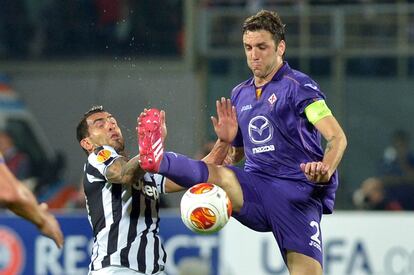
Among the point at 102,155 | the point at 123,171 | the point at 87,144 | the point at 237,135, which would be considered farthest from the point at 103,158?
the point at 237,135

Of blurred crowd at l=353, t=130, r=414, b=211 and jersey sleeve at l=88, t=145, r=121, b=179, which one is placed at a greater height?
jersey sleeve at l=88, t=145, r=121, b=179

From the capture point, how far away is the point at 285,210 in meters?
7.54

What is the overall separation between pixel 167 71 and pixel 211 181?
6.08m

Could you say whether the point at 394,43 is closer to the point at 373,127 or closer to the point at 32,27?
the point at 373,127

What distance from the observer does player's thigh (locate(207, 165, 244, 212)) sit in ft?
24.5

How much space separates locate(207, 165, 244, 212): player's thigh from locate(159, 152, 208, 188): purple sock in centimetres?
9

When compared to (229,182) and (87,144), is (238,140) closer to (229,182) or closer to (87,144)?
(229,182)

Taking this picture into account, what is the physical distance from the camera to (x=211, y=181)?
7418 millimetres

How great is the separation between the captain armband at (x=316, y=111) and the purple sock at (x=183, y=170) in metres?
0.71

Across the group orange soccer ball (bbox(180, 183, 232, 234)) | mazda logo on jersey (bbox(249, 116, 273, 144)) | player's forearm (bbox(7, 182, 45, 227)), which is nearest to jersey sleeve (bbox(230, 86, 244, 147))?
mazda logo on jersey (bbox(249, 116, 273, 144))

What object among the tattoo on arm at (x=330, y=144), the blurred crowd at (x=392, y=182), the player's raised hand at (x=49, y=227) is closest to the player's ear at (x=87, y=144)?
the player's raised hand at (x=49, y=227)

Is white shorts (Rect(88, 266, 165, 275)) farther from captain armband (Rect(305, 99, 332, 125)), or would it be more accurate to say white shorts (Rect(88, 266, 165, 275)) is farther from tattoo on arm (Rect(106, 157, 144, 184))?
captain armband (Rect(305, 99, 332, 125))

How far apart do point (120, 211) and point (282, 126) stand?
3.73 feet

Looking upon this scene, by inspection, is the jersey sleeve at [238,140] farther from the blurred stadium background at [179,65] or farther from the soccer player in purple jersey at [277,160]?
the blurred stadium background at [179,65]
